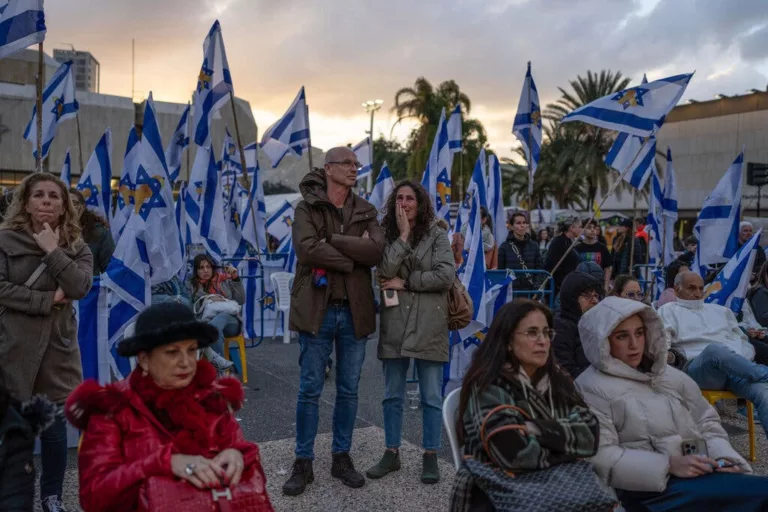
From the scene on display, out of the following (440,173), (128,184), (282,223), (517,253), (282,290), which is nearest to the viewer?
(128,184)

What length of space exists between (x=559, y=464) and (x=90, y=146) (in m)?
36.0

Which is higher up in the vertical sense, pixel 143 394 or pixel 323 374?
pixel 143 394

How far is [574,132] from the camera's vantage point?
36406 mm

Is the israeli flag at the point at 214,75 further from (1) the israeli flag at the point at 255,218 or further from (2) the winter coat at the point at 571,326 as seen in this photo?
(2) the winter coat at the point at 571,326

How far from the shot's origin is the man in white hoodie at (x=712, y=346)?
481cm

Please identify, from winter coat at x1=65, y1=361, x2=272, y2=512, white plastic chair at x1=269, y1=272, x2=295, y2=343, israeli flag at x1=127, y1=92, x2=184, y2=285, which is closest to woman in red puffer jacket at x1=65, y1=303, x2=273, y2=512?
winter coat at x1=65, y1=361, x2=272, y2=512

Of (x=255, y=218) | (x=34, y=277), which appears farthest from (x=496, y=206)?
(x=34, y=277)

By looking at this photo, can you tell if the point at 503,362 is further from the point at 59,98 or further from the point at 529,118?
the point at 59,98

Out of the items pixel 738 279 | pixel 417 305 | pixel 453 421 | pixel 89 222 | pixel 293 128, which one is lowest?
pixel 453 421

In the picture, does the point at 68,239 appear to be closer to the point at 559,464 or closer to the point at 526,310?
the point at 526,310

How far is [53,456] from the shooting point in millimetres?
3572

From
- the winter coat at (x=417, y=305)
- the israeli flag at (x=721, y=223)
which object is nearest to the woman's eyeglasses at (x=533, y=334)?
the winter coat at (x=417, y=305)

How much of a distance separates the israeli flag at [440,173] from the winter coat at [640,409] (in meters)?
6.39

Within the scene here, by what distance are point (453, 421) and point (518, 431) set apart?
1.42 ft
